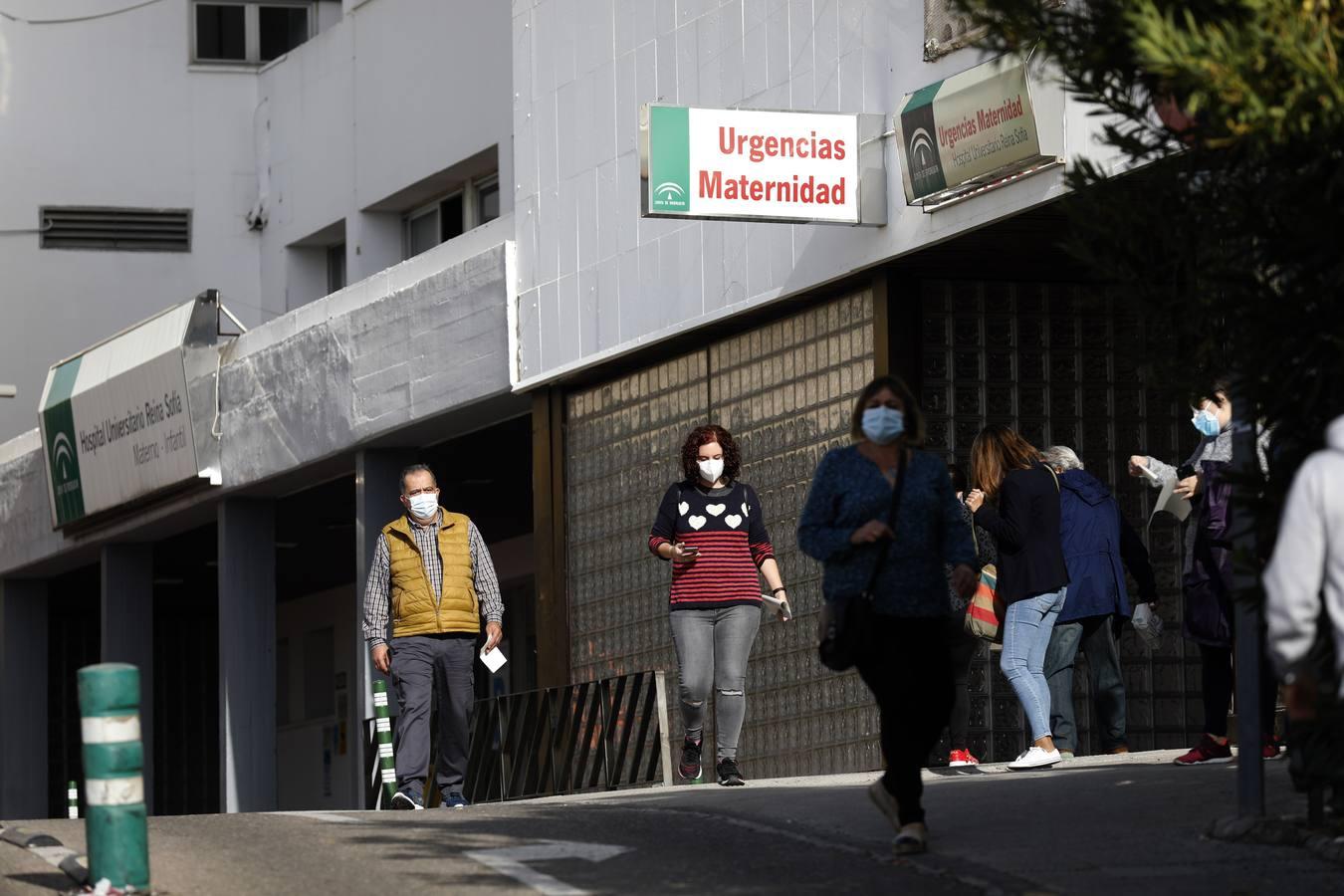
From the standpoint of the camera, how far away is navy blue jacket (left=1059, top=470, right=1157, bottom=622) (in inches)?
535

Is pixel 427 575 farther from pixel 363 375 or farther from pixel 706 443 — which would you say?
pixel 363 375

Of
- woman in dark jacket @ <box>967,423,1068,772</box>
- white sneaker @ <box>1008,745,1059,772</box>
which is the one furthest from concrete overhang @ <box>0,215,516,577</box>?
white sneaker @ <box>1008,745,1059,772</box>

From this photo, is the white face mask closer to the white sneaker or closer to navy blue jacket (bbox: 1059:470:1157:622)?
navy blue jacket (bbox: 1059:470:1157:622)

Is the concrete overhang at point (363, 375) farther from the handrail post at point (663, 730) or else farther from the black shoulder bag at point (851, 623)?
the black shoulder bag at point (851, 623)

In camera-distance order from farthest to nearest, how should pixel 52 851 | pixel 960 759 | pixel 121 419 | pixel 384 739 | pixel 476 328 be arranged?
1. pixel 121 419
2. pixel 476 328
3. pixel 384 739
4. pixel 960 759
5. pixel 52 851

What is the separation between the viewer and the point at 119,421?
27.6 metres

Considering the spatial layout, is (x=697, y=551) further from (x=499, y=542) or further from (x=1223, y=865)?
(x=499, y=542)

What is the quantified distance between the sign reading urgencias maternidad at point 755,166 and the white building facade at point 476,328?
28 centimetres

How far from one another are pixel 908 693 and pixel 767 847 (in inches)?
35.9

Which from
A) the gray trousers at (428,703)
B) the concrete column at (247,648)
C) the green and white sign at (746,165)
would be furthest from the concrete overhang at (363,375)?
the gray trousers at (428,703)

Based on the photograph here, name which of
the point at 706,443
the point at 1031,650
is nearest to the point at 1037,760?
the point at 1031,650

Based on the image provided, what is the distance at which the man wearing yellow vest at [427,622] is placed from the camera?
14.3 m

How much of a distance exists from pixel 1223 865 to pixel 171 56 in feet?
79.4

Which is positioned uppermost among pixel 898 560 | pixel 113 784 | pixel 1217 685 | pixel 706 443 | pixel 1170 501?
pixel 706 443
